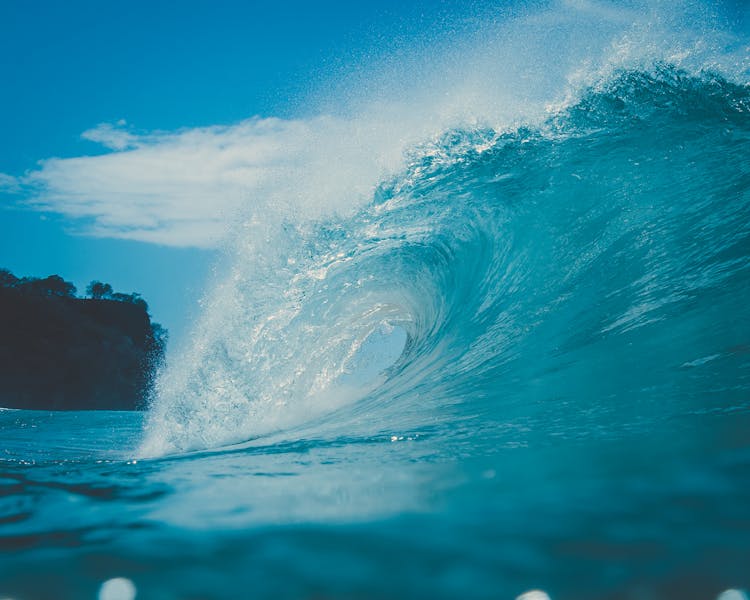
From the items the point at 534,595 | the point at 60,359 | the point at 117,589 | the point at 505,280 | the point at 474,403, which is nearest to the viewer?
the point at 534,595

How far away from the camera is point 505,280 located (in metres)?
5.88

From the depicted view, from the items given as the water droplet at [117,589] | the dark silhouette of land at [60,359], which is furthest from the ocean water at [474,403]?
the dark silhouette of land at [60,359]

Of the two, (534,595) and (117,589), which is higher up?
(117,589)

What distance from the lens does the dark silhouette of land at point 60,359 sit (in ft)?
121

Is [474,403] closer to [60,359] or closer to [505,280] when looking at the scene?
[505,280]

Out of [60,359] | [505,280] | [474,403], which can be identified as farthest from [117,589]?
[60,359]

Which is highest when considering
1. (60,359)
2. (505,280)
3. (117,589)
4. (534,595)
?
(60,359)

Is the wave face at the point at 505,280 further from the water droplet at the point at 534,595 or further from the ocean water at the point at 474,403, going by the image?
the water droplet at the point at 534,595

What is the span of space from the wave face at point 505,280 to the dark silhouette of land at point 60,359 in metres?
33.7

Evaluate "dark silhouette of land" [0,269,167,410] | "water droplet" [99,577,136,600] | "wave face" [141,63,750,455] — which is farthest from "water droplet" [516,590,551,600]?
"dark silhouette of land" [0,269,167,410]

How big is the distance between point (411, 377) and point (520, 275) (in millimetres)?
1550

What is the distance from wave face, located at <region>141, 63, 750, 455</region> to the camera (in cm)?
411

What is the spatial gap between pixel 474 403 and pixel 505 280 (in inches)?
96.6

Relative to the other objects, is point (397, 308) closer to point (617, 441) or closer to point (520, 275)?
point (520, 275)
